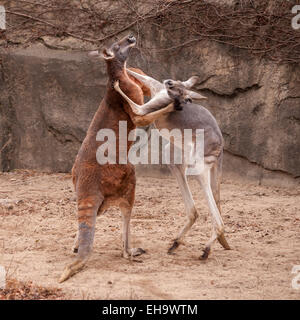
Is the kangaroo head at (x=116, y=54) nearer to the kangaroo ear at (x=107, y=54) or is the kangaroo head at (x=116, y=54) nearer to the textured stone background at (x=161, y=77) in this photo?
the kangaroo ear at (x=107, y=54)

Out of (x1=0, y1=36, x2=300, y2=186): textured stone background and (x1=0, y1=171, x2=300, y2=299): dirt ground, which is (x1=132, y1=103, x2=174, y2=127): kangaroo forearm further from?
(x1=0, y1=36, x2=300, y2=186): textured stone background

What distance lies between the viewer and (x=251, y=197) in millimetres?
7629

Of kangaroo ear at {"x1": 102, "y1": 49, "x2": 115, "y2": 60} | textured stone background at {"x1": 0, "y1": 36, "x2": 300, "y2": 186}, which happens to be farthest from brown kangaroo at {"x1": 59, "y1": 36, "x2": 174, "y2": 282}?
textured stone background at {"x1": 0, "y1": 36, "x2": 300, "y2": 186}

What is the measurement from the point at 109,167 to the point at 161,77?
4.21m

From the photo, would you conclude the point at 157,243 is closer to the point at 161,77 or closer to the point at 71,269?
the point at 71,269

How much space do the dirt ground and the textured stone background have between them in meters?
0.42

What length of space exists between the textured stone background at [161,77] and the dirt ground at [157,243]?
0.42m

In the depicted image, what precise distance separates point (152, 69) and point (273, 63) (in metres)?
1.87

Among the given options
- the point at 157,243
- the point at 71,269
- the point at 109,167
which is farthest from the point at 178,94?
the point at 71,269

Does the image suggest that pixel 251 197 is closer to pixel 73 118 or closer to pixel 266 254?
pixel 266 254

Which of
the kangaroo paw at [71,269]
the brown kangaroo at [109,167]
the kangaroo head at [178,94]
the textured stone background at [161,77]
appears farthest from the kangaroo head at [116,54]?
the textured stone background at [161,77]

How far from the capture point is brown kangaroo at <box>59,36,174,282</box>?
4.66 m

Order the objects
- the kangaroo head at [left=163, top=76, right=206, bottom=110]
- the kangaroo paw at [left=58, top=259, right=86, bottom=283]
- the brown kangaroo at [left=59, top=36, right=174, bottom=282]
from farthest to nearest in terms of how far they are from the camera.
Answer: the kangaroo head at [left=163, top=76, right=206, bottom=110]
the brown kangaroo at [left=59, top=36, right=174, bottom=282]
the kangaroo paw at [left=58, top=259, right=86, bottom=283]

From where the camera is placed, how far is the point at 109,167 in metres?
4.71
